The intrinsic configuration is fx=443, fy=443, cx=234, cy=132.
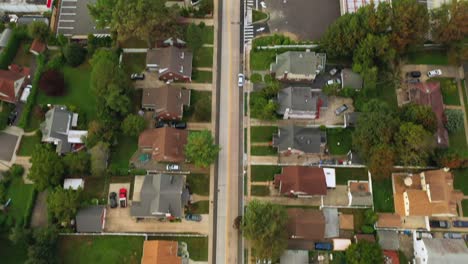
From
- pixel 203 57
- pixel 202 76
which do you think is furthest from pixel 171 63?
pixel 203 57

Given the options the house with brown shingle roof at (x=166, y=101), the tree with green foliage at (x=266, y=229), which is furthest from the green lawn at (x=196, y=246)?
the house with brown shingle roof at (x=166, y=101)

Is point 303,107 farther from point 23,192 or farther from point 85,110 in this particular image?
point 23,192

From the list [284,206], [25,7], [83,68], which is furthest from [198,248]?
[25,7]

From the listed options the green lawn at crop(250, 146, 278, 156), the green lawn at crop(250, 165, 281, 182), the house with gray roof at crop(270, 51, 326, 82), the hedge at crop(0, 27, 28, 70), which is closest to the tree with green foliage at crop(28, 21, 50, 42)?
the hedge at crop(0, 27, 28, 70)

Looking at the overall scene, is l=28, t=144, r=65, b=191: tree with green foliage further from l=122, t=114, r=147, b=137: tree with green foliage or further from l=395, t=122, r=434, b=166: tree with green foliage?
l=395, t=122, r=434, b=166: tree with green foliage

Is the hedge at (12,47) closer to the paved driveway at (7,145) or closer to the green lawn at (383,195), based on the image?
the paved driveway at (7,145)

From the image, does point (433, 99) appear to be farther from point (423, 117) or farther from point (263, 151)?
point (263, 151)

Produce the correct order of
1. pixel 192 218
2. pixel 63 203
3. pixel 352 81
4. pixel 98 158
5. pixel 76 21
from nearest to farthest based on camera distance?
1. pixel 63 203
2. pixel 98 158
3. pixel 192 218
4. pixel 352 81
5. pixel 76 21
